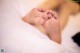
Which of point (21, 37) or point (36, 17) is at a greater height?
point (36, 17)

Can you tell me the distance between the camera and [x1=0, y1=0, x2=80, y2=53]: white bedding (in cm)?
113

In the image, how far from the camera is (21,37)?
1.15 meters

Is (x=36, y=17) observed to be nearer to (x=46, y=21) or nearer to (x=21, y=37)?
(x=46, y=21)

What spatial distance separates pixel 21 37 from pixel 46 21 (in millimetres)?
254

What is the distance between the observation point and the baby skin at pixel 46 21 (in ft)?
3.84

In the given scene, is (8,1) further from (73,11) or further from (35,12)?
(73,11)

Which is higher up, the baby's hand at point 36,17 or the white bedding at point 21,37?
the baby's hand at point 36,17

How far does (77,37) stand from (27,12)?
1.59 ft

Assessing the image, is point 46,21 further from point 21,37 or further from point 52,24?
point 21,37

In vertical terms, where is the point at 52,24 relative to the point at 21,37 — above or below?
above

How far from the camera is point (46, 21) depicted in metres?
1.18

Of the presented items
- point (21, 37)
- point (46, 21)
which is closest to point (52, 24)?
point (46, 21)

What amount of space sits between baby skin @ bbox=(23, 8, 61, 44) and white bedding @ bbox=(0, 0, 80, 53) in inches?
1.5

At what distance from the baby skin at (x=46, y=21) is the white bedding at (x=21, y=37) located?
4cm
